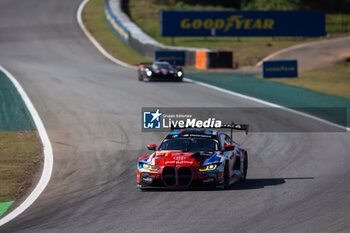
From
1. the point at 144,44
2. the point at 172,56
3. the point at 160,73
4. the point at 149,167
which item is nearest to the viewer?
the point at 149,167

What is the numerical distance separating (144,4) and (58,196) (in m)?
69.5

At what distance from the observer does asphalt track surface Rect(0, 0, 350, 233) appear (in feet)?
40.2

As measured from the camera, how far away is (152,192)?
1525 cm

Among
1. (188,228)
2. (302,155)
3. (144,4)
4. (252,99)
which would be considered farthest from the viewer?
(144,4)

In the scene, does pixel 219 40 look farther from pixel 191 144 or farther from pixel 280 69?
pixel 191 144

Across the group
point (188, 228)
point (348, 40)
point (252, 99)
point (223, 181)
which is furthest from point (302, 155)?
point (348, 40)

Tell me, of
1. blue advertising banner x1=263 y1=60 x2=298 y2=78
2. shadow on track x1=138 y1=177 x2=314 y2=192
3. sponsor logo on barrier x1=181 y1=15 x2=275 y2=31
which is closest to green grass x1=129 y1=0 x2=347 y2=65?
sponsor logo on barrier x1=181 y1=15 x2=275 y2=31

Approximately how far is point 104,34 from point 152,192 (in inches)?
2053

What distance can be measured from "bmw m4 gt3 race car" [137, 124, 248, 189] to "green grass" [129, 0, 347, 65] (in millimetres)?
40306

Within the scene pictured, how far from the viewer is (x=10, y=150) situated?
21016 mm

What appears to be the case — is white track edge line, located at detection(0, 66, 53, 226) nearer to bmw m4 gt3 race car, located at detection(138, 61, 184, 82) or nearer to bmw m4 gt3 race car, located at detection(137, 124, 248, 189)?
bmw m4 gt3 race car, located at detection(137, 124, 248, 189)

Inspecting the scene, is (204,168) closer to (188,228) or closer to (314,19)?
(188,228)

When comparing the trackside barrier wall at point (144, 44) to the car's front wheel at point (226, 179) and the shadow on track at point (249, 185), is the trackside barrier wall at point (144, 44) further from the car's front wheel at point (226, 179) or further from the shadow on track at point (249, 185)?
the car's front wheel at point (226, 179)

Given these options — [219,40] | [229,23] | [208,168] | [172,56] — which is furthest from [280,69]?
[208,168]
